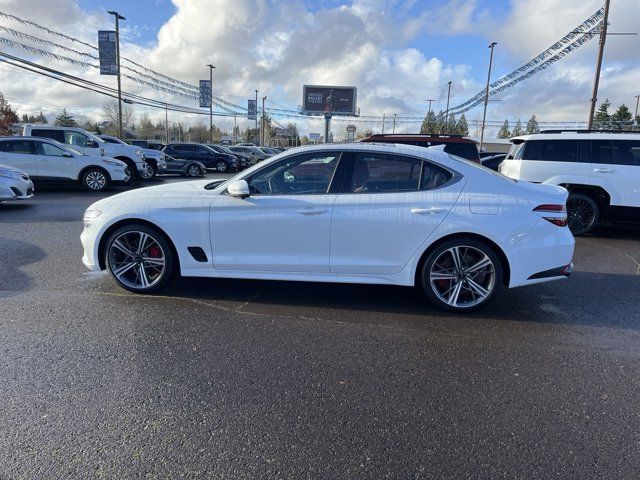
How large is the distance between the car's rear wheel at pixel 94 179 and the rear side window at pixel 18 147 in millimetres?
1573

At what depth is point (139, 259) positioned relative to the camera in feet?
15.3

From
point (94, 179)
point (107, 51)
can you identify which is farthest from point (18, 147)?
point (107, 51)

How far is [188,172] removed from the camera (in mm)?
22594

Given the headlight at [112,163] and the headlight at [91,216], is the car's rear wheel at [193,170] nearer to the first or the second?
the headlight at [112,163]

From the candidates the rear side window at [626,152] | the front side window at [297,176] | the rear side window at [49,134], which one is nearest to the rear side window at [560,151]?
the rear side window at [626,152]

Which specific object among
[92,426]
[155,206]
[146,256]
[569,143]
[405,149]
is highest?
[569,143]

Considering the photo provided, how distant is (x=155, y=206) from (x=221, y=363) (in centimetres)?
199

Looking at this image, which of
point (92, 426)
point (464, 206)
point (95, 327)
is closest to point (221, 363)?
point (92, 426)

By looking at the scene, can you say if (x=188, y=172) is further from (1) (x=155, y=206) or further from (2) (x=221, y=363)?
(2) (x=221, y=363)

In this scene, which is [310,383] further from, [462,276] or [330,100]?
[330,100]

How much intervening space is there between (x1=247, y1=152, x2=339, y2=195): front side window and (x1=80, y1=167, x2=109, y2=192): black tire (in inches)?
451

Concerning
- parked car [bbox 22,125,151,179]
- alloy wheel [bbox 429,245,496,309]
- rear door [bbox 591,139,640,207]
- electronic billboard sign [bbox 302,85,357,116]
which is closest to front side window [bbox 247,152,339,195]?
alloy wheel [bbox 429,245,496,309]

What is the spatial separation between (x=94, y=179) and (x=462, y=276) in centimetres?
1307

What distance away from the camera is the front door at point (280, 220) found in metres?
4.25
